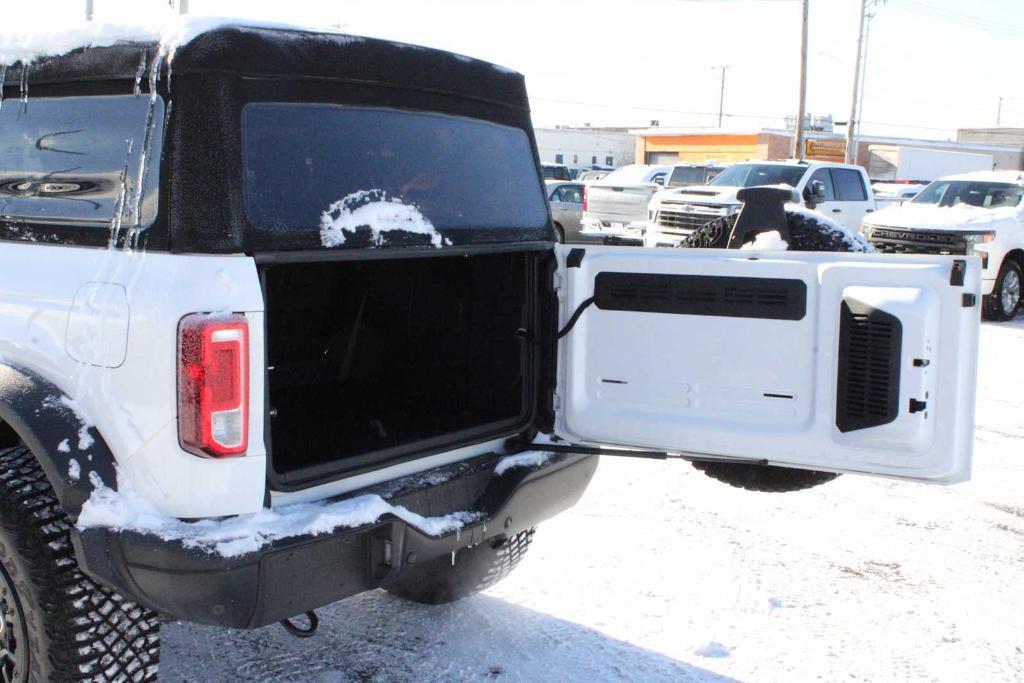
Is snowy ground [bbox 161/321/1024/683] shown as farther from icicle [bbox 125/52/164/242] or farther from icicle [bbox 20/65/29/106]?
icicle [bbox 20/65/29/106]

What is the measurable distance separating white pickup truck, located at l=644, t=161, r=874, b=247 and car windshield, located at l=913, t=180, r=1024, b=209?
1.43 meters

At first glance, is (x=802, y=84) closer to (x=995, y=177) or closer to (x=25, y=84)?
(x=995, y=177)

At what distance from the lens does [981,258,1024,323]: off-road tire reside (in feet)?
42.1

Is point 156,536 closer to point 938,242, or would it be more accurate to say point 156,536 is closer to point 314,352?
point 314,352

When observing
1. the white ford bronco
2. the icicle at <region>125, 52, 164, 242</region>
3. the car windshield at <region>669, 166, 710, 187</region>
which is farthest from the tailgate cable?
the car windshield at <region>669, 166, 710, 187</region>

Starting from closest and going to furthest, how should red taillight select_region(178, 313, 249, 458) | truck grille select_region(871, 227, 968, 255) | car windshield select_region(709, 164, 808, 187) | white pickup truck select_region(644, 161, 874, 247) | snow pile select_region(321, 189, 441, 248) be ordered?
red taillight select_region(178, 313, 249, 458)
snow pile select_region(321, 189, 441, 248)
truck grille select_region(871, 227, 968, 255)
white pickup truck select_region(644, 161, 874, 247)
car windshield select_region(709, 164, 808, 187)

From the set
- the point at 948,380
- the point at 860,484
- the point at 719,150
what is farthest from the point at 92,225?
the point at 719,150

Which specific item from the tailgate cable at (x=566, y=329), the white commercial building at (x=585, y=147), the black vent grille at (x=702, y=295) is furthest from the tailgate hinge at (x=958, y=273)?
the white commercial building at (x=585, y=147)

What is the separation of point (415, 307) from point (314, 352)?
902 mm

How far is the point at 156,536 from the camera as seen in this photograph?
2549 millimetres

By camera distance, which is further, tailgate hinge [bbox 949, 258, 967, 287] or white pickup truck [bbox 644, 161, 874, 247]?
white pickup truck [bbox 644, 161, 874, 247]

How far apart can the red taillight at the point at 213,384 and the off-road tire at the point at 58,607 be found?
1.72 ft

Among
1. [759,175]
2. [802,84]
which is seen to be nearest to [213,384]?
[759,175]

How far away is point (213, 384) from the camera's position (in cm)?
257
